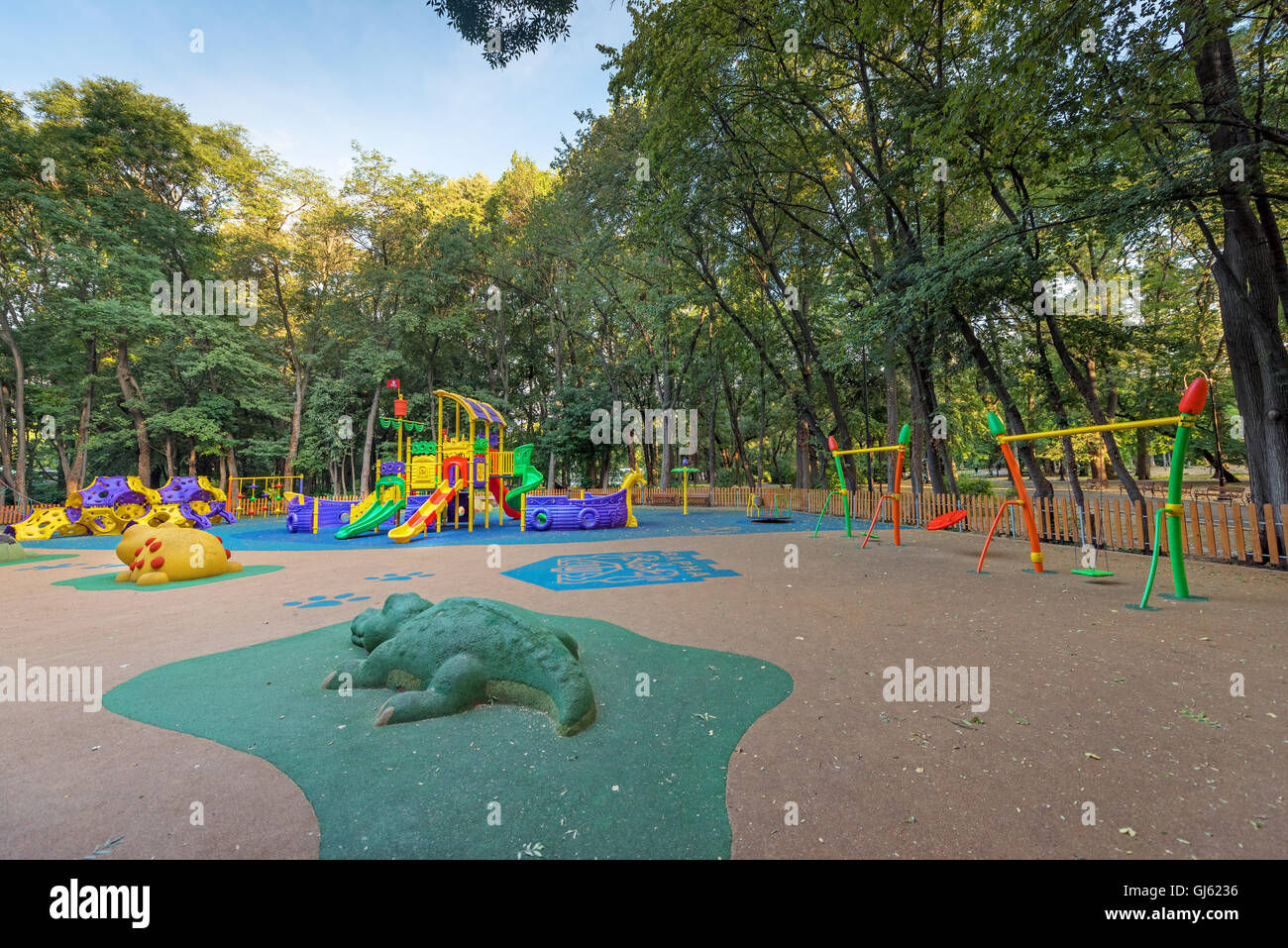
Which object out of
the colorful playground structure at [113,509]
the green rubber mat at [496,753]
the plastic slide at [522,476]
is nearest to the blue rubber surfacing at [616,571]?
the green rubber mat at [496,753]

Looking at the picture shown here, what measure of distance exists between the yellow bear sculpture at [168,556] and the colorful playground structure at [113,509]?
22.2 feet

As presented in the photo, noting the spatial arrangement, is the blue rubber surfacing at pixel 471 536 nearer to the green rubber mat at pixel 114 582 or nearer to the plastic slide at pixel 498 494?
the plastic slide at pixel 498 494

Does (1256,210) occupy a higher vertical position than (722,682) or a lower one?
higher

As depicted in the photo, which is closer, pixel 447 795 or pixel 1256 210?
pixel 447 795

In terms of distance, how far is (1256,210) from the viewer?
7758 mm

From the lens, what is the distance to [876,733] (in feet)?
8.82

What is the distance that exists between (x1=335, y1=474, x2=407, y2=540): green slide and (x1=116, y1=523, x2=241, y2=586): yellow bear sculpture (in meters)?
5.77

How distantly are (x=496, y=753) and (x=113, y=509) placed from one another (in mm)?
19921

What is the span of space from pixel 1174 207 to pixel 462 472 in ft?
52.5

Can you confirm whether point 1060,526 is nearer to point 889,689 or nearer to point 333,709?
point 889,689

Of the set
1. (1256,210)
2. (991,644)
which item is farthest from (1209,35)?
(991,644)

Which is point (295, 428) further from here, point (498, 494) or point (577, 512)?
point (577, 512)

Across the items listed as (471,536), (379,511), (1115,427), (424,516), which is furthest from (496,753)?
(379,511)

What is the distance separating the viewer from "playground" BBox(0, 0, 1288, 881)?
2111mm
